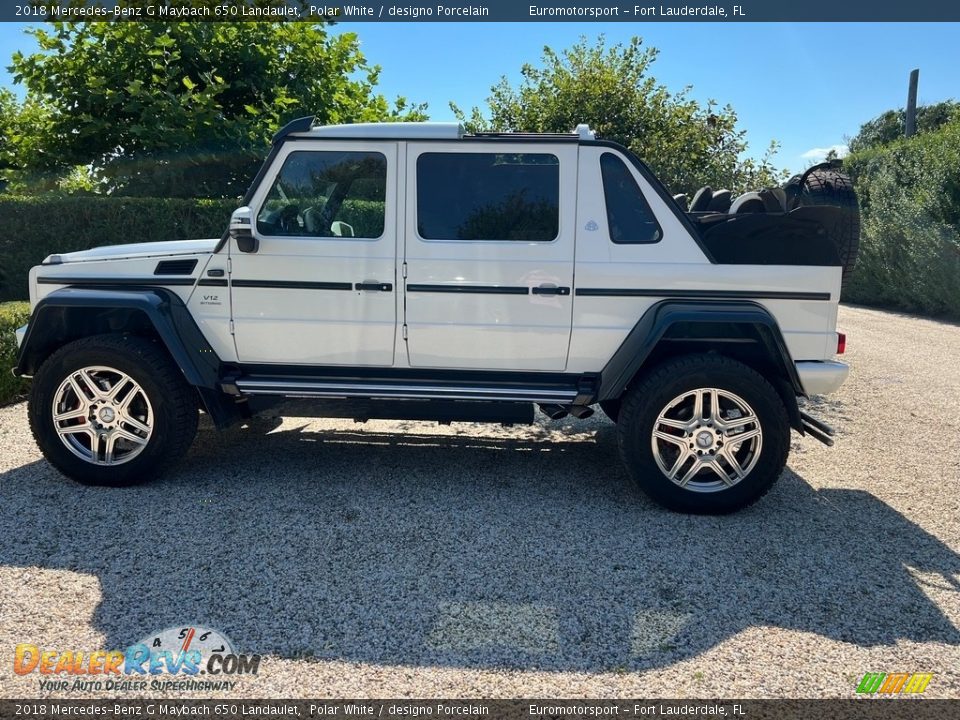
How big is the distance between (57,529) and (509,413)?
258 centimetres

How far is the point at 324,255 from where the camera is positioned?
4.35m

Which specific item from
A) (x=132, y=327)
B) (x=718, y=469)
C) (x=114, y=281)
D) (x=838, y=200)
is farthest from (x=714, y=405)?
(x=114, y=281)

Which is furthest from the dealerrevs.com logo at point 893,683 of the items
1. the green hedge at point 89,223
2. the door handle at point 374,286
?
the green hedge at point 89,223

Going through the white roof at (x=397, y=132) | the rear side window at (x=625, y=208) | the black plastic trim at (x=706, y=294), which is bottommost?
the black plastic trim at (x=706, y=294)

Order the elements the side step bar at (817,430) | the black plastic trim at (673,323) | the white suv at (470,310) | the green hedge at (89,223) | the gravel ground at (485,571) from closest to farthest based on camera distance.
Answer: the gravel ground at (485,571)
the black plastic trim at (673,323)
the white suv at (470,310)
the side step bar at (817,430)
the green hedge at (89,223)

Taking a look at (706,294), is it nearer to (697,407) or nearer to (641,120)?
(697,407)

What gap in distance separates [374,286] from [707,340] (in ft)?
6.51

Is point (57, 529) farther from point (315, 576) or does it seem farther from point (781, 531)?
point (781, 531)

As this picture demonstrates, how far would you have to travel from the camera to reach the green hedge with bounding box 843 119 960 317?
1325 cm

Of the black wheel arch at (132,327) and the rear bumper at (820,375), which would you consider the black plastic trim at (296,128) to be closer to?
the black wheel arch at (132,327)

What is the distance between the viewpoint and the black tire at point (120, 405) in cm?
439

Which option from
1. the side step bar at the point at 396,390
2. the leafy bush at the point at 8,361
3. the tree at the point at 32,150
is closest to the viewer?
the side step bar at the point at 396,390

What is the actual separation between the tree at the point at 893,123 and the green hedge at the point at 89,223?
115 ft

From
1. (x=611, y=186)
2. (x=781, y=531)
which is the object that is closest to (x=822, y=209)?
(x=611, y=186)
